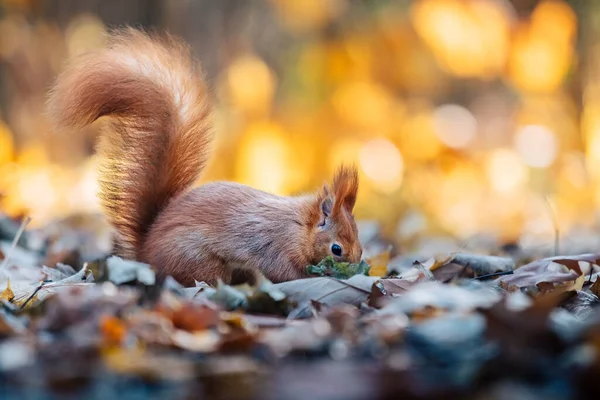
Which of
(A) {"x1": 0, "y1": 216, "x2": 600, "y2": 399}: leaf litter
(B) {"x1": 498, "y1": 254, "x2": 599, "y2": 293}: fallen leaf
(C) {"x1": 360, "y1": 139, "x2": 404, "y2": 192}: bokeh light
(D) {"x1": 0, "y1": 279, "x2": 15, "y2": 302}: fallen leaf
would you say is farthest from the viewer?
(C) {"x1": 360, "y1": 139, "x2": 404, "y2": 192}: bokeh light

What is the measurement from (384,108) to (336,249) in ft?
12.2

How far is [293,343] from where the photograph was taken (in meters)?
1.62

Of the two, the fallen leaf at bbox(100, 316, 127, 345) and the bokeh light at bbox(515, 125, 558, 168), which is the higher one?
the fallen leaf at bbox(100, 316, 127, 345)

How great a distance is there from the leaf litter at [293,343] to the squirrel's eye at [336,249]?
559mm

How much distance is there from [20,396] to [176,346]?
0.33 m

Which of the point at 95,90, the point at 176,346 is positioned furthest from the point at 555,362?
the point at 95,90

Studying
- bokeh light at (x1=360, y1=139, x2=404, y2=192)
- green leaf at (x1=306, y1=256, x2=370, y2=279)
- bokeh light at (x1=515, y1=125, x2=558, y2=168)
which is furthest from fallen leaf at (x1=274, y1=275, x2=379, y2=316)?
bokeh light at (x1=515, y1=125, x2=558, y2=168)

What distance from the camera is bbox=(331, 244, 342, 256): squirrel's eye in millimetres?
2822

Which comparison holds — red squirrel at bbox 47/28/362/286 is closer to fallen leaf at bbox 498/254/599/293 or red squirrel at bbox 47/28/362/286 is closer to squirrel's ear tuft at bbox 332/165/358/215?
squirrel's ear tuft at bbox 332/165/358/215

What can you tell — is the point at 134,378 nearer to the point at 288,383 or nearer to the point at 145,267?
the point at 288,383

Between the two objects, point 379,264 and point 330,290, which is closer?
point 330,290

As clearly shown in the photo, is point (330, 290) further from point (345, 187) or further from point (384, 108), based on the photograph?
point (384, 108)

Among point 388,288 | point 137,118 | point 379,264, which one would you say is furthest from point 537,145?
point 388,288

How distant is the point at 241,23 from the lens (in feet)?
23.5
